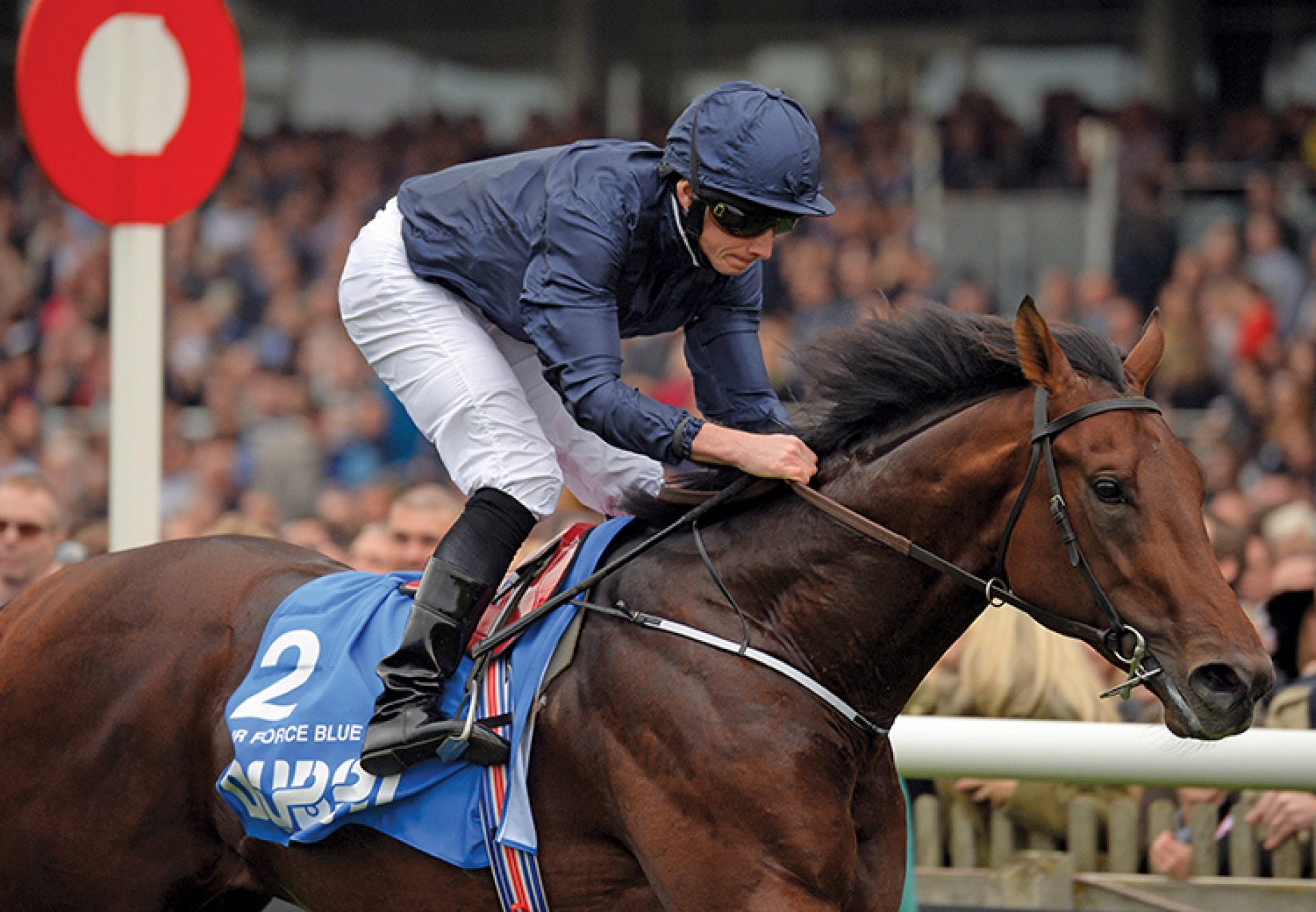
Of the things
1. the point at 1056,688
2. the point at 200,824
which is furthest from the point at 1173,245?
the point at 200,824

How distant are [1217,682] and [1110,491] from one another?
356 millimetres

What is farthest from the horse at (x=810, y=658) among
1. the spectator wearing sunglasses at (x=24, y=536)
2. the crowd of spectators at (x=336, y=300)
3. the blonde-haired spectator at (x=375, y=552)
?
the crowd of spectators at (x=336, y=300)

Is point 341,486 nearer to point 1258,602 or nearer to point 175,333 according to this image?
point 175,333

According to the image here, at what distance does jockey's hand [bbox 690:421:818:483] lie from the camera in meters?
3.10

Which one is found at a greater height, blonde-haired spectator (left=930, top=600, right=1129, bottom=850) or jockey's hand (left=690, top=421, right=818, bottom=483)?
jockey's hand (left=690, top=421, right=818, bottom=483)

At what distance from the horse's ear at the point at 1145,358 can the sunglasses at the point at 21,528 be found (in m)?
3.96

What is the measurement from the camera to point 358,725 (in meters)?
3.30

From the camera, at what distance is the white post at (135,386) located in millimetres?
4355

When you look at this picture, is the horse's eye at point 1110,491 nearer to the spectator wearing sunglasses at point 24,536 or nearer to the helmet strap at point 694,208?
the helmet strap at point 694,208

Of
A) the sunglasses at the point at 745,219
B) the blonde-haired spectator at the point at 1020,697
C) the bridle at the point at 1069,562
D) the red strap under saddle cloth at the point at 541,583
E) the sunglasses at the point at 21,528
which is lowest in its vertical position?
the blonde-haired spectator at the point at 1020,697

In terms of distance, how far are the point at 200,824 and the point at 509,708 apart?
888 millimetres

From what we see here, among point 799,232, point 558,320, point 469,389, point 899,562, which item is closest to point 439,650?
point 469,389

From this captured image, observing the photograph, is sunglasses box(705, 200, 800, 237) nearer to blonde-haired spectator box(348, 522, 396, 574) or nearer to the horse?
the horse

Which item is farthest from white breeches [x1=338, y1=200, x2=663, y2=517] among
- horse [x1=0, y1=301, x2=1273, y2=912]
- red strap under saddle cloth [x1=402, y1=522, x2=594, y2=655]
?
horse [x1=0, y1=301, x2=1273, y2=912]
